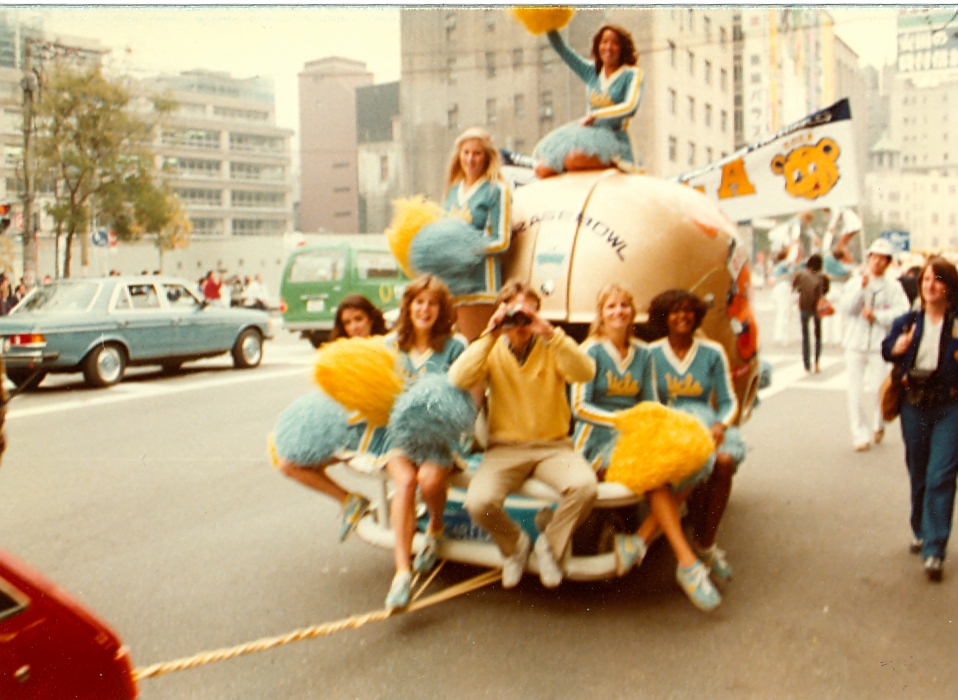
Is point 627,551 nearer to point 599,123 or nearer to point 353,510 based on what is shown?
point 353,510

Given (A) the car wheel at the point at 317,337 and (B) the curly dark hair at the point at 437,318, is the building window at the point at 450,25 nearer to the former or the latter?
(B) the curly dark hair at the point at 437,318

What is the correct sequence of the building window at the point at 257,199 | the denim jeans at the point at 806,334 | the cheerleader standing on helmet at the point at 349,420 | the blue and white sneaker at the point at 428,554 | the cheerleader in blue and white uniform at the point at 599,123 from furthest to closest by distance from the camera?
1. the denim jeans at the point at 806,334
2. the cheerleader in blue and white uniform at the point at 599,123
3. the blue and white sneaker at the point at 428,554
4. the cheerleader standing on helmet at the point at 349,420
5. the building window at the point at 257,199

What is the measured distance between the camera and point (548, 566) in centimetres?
319

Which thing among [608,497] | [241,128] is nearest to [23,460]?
[241,128]

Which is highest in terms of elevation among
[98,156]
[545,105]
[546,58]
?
[546,58]

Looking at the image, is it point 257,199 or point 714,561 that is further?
Answer: point 714,561

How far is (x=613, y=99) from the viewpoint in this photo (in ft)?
11.8

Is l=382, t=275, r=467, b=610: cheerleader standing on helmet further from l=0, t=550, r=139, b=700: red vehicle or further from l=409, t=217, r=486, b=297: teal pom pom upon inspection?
l=0, t=550, r=139, b=700: red vehicle

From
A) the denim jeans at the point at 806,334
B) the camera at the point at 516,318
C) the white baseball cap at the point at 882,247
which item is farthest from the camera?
the denim jeans at the point at 806,334

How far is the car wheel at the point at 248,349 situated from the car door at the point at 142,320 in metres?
0.37

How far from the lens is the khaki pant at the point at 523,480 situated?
10.3 feet

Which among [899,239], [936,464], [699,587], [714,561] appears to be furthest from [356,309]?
[936,464]

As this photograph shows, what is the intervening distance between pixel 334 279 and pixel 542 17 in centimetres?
116

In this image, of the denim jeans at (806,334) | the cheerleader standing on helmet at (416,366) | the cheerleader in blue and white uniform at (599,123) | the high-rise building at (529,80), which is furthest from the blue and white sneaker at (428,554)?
the denim jeans at (806,334)
